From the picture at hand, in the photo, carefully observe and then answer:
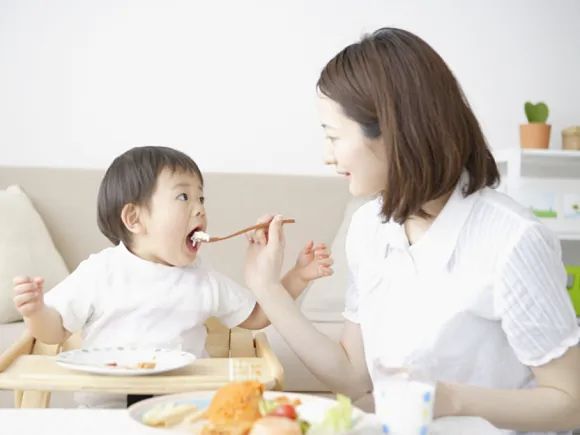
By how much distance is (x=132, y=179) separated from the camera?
1877mm

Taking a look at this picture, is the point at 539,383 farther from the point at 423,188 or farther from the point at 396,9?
the point at 396,9

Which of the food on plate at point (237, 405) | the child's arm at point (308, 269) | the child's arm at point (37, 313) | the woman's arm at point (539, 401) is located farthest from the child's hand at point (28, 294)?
the woman's arm at point (539, 401)

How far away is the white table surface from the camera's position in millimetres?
1004

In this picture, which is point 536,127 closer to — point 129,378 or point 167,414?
point 129,378

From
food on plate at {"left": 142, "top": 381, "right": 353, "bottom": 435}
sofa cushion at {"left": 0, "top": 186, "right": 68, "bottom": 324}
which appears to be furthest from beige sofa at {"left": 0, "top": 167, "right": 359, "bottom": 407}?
food on plate at {"left": 142, "top": 381, "right": 353, "bottom": 435}

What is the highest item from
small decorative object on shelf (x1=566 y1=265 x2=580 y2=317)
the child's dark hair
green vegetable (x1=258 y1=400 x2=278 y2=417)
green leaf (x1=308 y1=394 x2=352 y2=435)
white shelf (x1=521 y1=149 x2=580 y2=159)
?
the child's dark hair

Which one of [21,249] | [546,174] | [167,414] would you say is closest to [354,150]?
[167,414]

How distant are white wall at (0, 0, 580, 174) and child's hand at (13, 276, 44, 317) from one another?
1.92m

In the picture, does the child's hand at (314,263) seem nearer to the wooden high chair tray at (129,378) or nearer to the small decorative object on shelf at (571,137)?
the wooden high chair tray at (129,378)

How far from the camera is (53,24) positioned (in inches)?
136

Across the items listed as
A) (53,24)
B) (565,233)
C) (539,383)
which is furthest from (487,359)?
(53,24)

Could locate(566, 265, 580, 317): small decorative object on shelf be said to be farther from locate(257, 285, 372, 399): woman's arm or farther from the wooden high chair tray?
the wooden high chair tray

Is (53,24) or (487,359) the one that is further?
(53,24)

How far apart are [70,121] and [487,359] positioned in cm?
244
